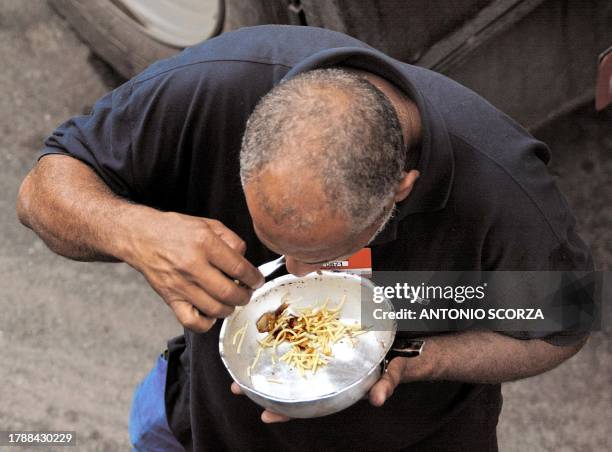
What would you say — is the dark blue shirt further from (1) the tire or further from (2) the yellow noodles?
(1) the tire

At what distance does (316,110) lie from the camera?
4.49 ft

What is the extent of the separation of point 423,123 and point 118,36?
231 centimetres

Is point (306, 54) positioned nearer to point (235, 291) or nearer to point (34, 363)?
point (235, 291)

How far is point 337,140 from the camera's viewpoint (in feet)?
4.41

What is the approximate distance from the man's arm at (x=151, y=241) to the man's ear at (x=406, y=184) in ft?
0.96

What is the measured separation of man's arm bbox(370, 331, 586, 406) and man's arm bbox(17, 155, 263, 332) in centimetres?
51

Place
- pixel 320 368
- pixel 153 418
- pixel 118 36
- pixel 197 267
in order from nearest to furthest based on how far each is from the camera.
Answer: pixel 197 267 → pixel 320 368 → pixel 153 418 → pixel 118 36

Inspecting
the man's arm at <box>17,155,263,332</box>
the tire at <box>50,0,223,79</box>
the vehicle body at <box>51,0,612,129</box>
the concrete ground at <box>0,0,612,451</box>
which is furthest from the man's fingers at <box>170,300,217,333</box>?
the tire at <box>50,0,223,79</box>

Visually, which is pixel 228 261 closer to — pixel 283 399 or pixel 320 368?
pixel 283 399

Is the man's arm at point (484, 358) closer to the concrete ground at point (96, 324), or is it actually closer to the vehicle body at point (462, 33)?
the vehicle body at point (462, 33)

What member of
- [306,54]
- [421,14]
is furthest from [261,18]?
[306,54]

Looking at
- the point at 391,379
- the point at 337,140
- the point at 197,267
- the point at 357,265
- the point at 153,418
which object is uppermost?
the point at 337,140

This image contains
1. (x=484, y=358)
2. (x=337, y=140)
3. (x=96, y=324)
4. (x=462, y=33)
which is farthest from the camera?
(x=96, y=324)

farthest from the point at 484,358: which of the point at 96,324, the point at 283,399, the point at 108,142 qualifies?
the point at 96,324
